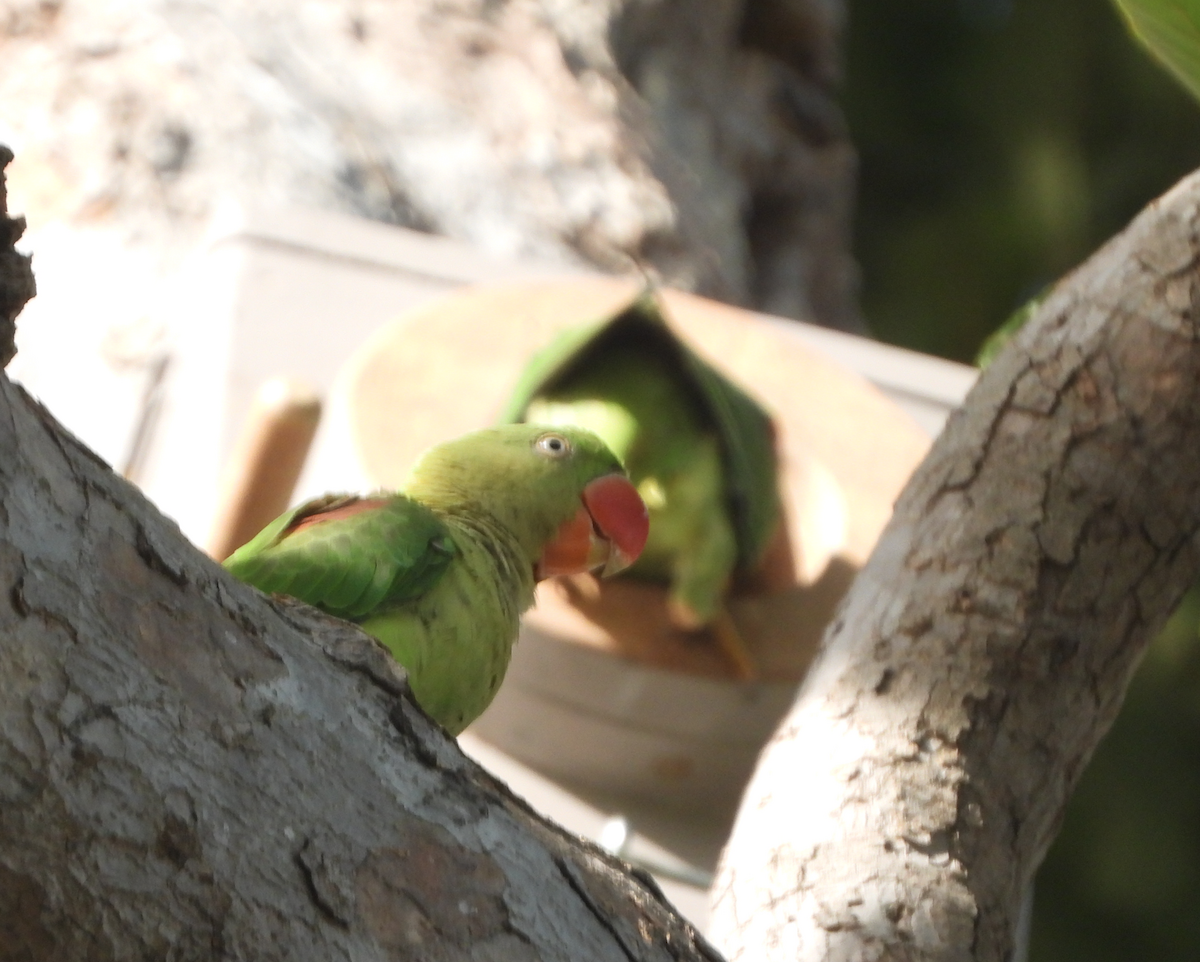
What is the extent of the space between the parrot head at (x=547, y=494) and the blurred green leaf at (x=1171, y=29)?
0.84 m

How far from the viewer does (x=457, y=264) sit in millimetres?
2998

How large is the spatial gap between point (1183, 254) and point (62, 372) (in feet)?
7.84

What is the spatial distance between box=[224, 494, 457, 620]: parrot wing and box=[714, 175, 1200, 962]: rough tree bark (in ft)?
1.44

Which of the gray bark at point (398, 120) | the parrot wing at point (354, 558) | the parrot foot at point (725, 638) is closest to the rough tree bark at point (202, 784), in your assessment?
the parrot wing at point (354, 558)

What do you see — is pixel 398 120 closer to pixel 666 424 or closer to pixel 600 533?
pixel 666 424

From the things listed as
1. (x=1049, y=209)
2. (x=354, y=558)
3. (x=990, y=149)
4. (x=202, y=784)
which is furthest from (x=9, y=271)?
(x=990, y=149)

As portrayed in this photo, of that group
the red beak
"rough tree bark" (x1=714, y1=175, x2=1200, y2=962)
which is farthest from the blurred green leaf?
the red beak

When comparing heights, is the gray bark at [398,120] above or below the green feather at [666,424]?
above

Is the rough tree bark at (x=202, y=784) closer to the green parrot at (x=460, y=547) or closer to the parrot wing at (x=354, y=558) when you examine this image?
the green parrot at (x=460, y=547)

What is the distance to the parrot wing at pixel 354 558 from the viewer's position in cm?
158

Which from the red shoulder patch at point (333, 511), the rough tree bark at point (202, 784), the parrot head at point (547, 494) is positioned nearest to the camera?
the rough tree bark at point (202, 784)

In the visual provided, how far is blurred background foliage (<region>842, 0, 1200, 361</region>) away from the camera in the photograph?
5.01m

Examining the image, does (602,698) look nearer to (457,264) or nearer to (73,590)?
(457,264)

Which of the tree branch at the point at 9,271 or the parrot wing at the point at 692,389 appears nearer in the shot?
the tree branch at the point at 9,271
